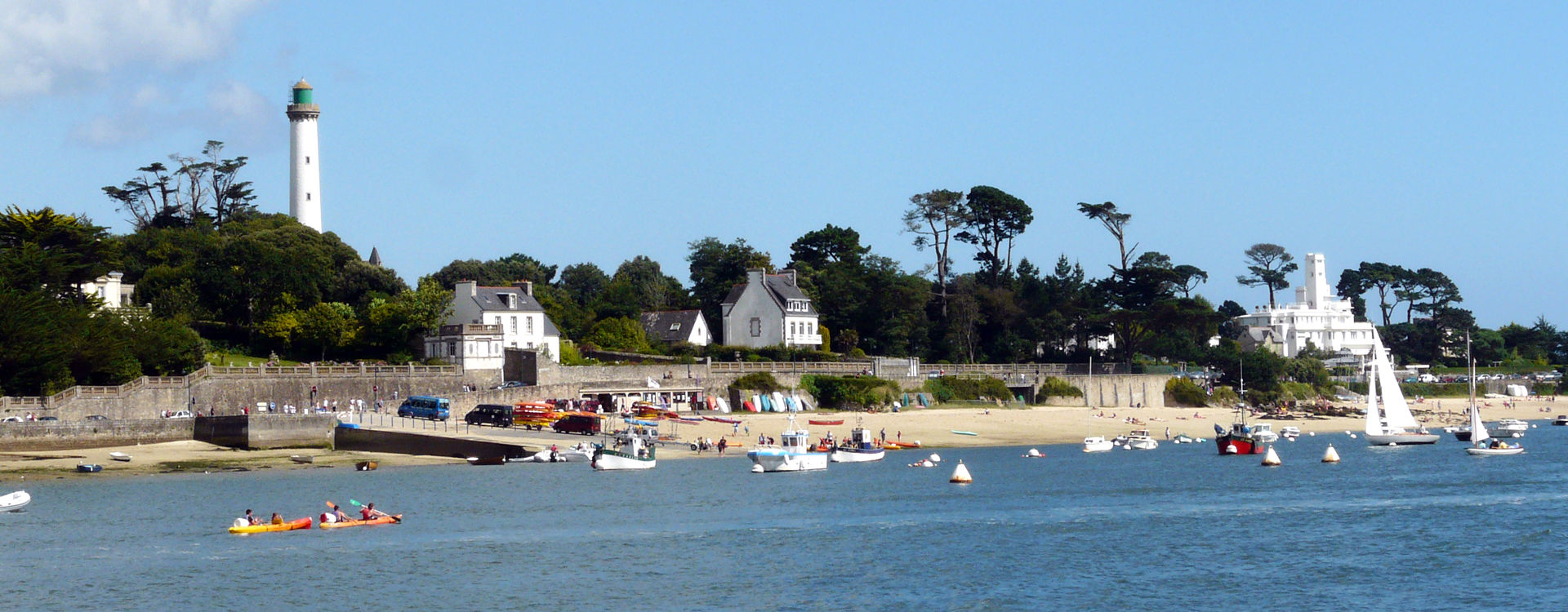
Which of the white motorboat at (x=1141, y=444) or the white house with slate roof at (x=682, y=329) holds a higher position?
the white house with slate roof at (x=682, y=329)

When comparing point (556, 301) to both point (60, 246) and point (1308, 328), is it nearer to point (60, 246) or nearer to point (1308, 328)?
point (60, 246)

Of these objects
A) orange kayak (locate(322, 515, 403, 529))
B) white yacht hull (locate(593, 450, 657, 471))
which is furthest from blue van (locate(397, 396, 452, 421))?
orange kayak (locate(322, 515, 403, 529))

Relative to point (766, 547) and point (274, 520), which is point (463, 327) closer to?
point (274, 520)

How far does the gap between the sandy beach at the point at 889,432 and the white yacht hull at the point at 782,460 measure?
21.3ft

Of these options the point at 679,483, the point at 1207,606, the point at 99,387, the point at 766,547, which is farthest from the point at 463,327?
the point at 1207,606

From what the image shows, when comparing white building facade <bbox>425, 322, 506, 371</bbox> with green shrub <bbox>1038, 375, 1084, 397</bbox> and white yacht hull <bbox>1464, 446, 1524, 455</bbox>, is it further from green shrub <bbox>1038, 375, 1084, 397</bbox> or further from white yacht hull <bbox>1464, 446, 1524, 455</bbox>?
white yacht hull <bbox>1464, 446, 1524, 455</bbox>

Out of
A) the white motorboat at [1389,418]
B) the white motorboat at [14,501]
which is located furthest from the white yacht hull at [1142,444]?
the white motorboat at [14,501]

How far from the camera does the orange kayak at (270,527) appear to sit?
4284cm

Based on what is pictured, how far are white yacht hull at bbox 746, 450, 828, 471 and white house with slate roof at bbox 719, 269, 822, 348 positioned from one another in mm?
40250

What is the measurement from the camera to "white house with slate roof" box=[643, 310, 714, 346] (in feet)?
333

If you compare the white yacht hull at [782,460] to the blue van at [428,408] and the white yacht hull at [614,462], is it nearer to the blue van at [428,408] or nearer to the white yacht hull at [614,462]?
the white yacht hull at [614,462]

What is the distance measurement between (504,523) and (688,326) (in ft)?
187

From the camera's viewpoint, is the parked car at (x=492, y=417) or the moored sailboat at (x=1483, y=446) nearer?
the moored sailboat at (x=1483, y=446)

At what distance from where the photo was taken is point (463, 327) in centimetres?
8325
